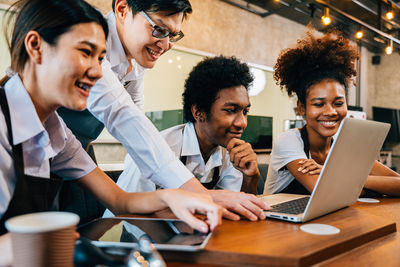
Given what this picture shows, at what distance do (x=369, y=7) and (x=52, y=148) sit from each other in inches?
230

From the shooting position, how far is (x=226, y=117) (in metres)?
1.64

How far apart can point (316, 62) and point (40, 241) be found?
175 centimetres

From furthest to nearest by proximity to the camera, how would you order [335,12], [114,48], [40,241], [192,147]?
[335,12] → [192,147] → [114,48] → [40,241]

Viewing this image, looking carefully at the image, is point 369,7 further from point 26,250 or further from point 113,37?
point 26,250

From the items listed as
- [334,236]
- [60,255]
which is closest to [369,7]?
[334,236]

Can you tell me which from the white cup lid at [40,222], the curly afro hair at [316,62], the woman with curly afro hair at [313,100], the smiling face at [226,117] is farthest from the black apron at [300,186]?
the white cup lid at [40,222]

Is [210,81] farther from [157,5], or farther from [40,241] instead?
[40,241]

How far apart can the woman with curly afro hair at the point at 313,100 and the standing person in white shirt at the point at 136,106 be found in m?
0.75

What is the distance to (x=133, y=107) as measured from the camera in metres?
1.18

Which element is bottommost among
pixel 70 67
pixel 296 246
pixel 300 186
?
pixel 300 186

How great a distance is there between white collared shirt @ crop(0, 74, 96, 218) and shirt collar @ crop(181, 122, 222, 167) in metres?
0.64

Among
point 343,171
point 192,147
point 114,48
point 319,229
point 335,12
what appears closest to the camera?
point 319,229

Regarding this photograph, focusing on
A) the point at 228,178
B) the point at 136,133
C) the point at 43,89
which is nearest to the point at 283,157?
the point at 228,178

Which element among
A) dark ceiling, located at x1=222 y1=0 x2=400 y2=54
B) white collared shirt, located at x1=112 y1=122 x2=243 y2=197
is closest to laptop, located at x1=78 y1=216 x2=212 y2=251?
white collared shirt, located at x1=112 y1=122 x2=243 y2=197
